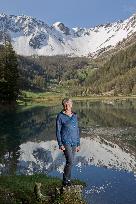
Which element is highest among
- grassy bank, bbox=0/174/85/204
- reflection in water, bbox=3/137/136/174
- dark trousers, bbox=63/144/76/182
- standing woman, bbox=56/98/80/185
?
standing woman, bbox=56/98/80/185

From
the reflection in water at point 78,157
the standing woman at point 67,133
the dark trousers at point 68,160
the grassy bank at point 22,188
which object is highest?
the standing woman at point 67,133

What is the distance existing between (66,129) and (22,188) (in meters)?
7.50

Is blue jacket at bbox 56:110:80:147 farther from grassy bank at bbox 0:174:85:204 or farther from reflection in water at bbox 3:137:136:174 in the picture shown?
reflection in water at bbox 3:137:136:174

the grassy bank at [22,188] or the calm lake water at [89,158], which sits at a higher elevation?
the grassy bank at [22,188]

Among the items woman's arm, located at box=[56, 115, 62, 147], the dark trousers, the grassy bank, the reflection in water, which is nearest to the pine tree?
the reflection in water

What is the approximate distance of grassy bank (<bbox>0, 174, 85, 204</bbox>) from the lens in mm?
22323

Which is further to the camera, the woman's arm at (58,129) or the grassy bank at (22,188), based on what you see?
the grassy bank at (22,188)

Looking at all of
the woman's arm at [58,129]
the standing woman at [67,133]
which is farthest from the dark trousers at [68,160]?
the woman's arm at [58,129]

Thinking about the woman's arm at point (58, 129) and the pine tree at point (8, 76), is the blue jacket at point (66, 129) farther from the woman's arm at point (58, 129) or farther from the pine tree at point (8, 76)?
the pine tree at point (8, 76)

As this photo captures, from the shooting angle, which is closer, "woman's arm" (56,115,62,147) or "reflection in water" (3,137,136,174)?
"woman's arm" (56,115,62,147)

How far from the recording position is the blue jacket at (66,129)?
63.2 ft

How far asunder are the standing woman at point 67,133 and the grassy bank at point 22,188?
6.96 feet

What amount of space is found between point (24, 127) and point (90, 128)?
1161 centimetres

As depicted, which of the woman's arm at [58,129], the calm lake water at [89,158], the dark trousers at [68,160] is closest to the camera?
the woman's arm at [58,129]
